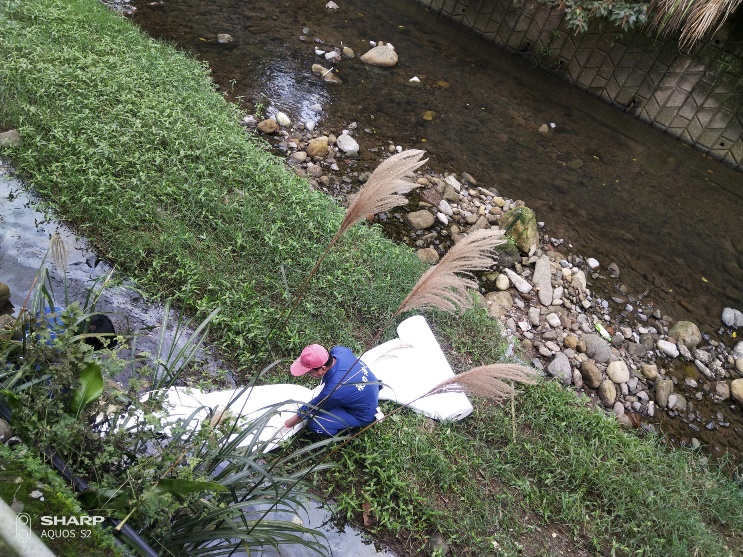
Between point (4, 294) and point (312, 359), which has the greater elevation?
point (312, 359)

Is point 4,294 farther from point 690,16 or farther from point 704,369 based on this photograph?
point 690,16

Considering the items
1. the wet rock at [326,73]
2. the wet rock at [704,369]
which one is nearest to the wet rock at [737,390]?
the wet rock at [704,369]

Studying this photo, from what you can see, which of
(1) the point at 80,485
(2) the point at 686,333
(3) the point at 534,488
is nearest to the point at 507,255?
(2) the point at 686,333

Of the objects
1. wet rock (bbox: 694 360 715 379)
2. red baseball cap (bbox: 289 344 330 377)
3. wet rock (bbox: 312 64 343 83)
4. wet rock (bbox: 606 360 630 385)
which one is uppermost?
red baseball cap (bbox: 289 344 330 377)

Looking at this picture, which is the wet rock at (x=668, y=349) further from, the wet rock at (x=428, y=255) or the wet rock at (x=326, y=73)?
the wet rock at (x=326, y=73)

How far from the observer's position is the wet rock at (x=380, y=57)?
7891mm

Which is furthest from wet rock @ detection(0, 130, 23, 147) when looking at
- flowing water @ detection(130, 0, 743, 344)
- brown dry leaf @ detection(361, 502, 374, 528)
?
brown dry leaf @ detection(361, 502, 374, 528)

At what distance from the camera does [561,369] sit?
15.3ft

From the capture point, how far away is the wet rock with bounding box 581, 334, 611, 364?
4965 millimetres

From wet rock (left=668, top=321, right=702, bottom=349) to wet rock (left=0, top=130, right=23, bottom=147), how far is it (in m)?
5.84

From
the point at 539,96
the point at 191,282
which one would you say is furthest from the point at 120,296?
the point at 539,96

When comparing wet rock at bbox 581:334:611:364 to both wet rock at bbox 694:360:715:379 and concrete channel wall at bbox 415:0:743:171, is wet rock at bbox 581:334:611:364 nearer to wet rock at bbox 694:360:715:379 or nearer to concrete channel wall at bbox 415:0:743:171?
wet rock at bbox 694:360:715:379

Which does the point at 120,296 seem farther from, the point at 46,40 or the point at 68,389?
the point at 46,40

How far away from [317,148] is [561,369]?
10.5 feet
